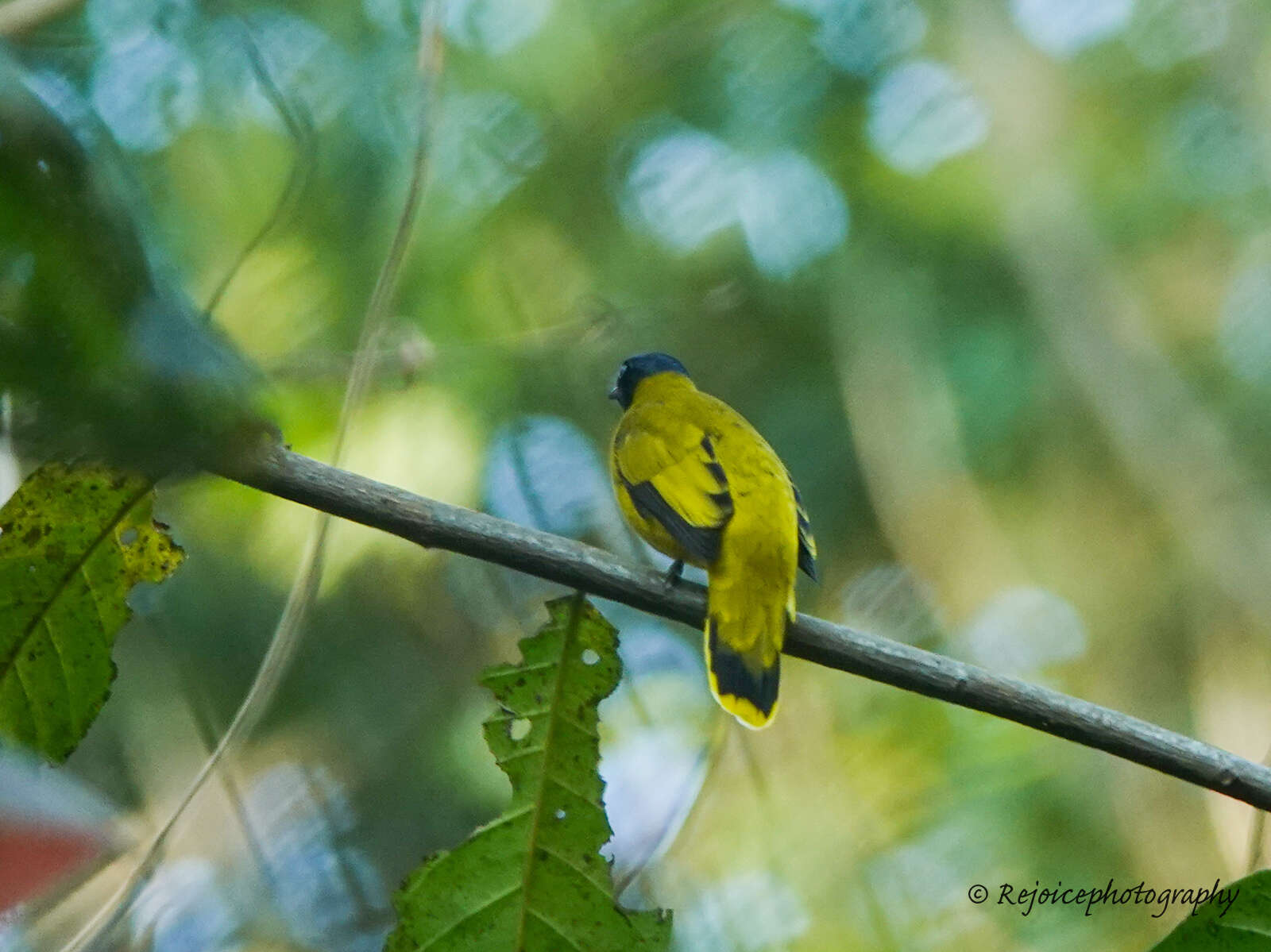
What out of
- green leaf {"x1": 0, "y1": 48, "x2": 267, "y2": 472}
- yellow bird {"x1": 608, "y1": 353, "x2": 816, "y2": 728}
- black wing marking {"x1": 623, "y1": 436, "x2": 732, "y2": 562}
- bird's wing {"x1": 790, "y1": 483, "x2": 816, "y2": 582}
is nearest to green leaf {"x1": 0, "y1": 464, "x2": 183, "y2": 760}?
green leaf {"x1": 0, "y1": 48, "x2": 267, "y2": 472}

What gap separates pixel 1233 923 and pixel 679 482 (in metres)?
1.68

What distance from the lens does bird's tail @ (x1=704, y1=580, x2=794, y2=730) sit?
2.51 meters

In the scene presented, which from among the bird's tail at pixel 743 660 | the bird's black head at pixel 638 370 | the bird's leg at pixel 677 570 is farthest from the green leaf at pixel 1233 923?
the bird's black head at pixel 638 370

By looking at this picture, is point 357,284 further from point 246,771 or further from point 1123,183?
point 1123,183

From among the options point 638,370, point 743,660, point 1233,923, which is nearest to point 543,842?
point 1233,923

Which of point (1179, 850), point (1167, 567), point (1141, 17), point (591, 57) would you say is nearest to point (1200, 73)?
point (1141, 17)

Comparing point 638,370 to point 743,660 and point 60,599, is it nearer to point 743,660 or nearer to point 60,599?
point 743,660

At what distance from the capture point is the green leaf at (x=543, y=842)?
155 centimetres

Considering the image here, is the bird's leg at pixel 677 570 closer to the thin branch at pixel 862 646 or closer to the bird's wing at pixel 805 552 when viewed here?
the bird's wing at pixel 805 552

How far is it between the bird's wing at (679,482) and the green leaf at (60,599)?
4.32ft

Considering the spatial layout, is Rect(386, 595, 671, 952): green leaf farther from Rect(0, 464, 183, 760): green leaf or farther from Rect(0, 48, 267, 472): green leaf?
Rect(0, 48, 267, 472): green leaf

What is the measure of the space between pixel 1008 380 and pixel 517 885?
201 inches

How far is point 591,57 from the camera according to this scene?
576 centimetres

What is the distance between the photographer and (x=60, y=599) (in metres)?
1.62
